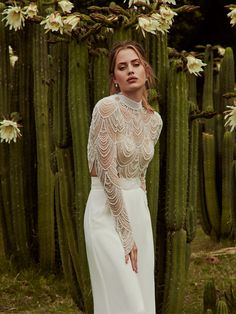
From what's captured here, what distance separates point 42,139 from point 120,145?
395cm

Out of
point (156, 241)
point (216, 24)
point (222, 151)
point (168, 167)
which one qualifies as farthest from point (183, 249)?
point (216, 24)

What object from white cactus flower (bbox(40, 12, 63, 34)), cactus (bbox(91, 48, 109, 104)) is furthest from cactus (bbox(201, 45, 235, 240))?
white cactus flower (bbox(40, 12, 63, 34))

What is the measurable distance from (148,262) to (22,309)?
350cm

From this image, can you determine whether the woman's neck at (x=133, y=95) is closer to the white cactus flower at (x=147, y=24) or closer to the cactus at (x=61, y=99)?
the white cactus flower at (x=147, y=24)

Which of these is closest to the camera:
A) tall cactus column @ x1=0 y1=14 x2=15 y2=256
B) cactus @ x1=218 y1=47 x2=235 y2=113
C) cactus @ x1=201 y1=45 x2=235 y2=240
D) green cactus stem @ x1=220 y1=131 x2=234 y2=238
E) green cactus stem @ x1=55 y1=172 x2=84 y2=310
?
green cactus stem @ x1=55 y1=172 x2=84 y2=310

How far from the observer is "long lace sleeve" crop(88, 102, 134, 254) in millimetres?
4293

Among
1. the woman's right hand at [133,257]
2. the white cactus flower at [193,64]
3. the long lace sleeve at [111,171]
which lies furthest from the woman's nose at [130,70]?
the white cactus flower at [193,64]

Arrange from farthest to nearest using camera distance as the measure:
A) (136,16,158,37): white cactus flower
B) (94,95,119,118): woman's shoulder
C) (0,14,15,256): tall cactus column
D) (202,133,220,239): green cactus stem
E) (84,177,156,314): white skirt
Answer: (202,133,220,239): green cactus stem < (0,14,15,256): tall cactus column < (136,16,158,37): white cactus flower < (94,95,119,118): woman's shoulder < (84,177,156,314): white skirt

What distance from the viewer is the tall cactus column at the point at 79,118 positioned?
20.5 ft

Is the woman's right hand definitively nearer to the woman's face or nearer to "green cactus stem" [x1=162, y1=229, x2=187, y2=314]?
the woman's face

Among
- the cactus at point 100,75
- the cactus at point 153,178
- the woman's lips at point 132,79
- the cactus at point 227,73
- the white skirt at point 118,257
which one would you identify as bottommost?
the white skirt at point 118,257

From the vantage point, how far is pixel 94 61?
6352 millimetres

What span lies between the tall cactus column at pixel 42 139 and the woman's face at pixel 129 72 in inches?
151

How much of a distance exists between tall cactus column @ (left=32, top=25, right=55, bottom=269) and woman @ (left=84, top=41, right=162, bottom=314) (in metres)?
3.72
